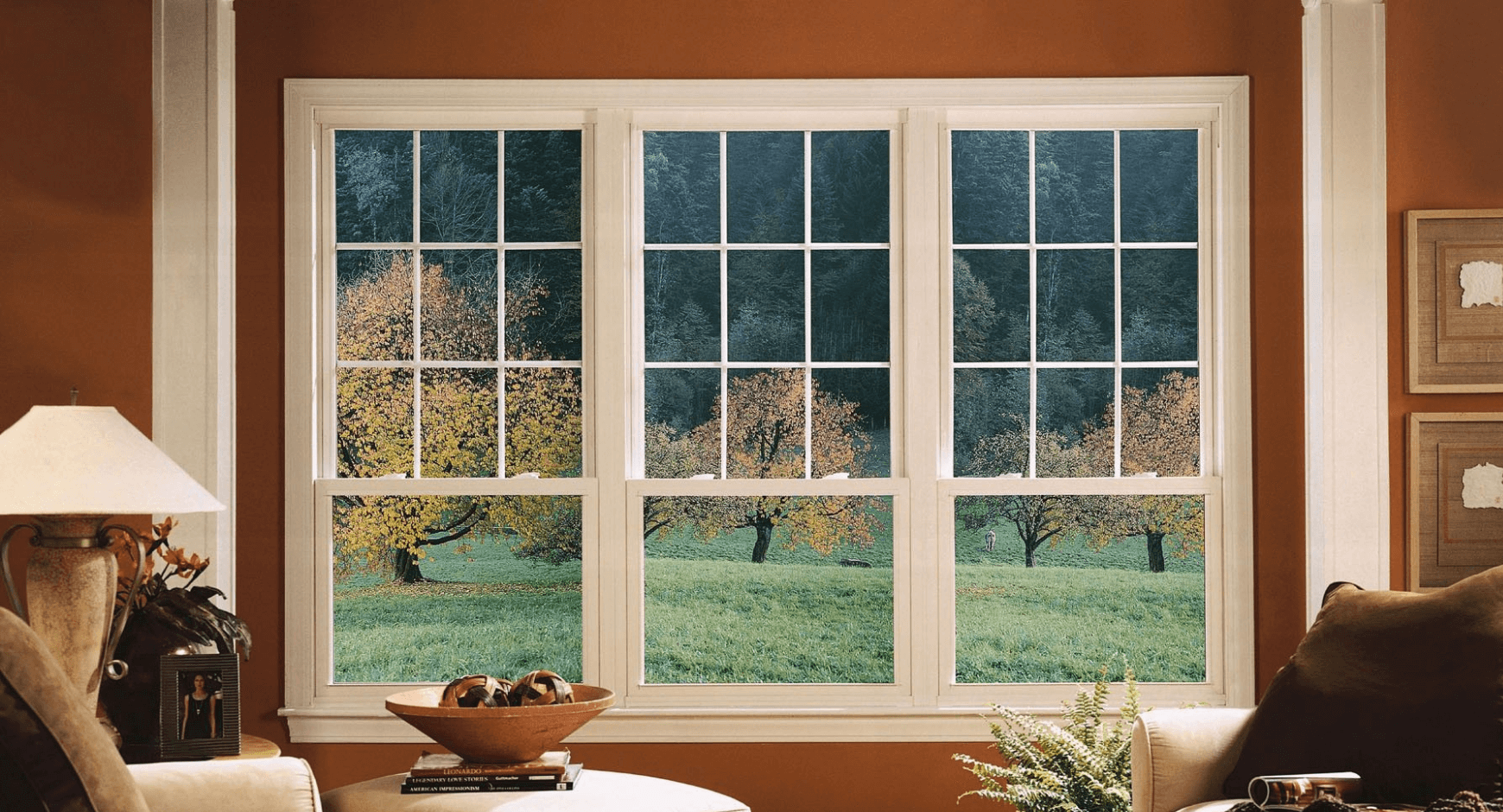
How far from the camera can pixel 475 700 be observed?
2.58 metres

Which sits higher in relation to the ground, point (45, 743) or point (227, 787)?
point (45, 743)

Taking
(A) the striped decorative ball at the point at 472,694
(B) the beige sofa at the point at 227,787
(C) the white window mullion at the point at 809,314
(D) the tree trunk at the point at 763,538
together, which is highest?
(C) the white window mullion at the point at 809,314

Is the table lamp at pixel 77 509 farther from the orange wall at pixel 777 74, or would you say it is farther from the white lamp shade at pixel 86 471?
the orange wall at pixel 777 74

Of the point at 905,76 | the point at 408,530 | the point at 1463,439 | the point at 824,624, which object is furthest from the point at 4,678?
the point at 1463,439

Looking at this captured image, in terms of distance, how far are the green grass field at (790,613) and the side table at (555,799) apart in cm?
143

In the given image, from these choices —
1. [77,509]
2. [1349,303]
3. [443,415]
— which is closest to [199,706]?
[77,509]

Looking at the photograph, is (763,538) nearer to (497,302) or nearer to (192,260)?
(497,302)

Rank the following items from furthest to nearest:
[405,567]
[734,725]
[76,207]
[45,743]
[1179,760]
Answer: [405,567], [734,725], [76,207], [1179,760], [45,743]

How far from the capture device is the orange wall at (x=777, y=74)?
393 cm

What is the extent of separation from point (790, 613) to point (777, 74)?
5.82 feet

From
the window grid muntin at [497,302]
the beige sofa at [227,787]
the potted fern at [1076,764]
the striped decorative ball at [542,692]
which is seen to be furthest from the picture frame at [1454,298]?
the beige sofa at [227,787]

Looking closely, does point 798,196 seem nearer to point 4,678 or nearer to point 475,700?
point 475,700

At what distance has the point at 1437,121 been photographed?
388 cm

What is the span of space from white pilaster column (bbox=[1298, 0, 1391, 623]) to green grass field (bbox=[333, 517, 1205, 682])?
48cm
